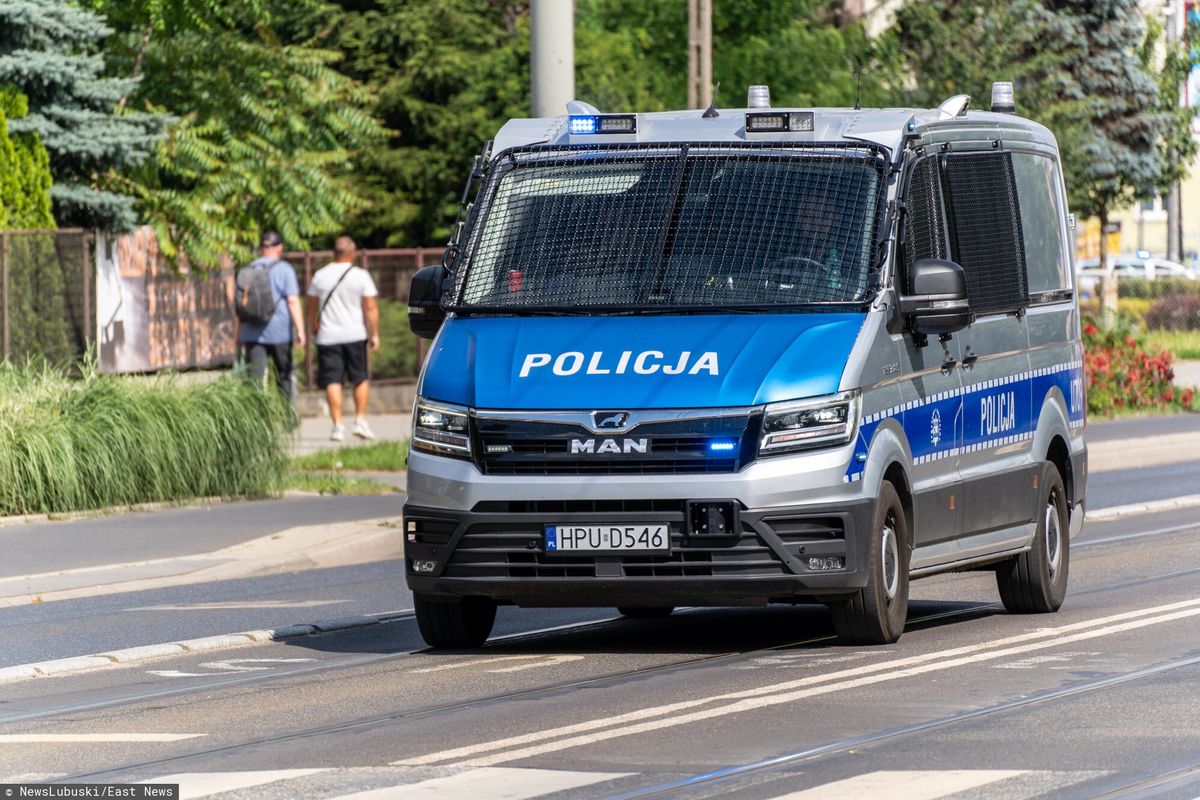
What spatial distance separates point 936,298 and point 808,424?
103 cm

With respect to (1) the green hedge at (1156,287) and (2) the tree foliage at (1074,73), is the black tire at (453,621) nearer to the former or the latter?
(2) the tree foliage at (1074,73)

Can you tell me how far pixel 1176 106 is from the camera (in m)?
46.2

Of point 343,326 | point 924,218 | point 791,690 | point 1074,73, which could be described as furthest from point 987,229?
point 1074,73

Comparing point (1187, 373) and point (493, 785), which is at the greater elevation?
point (493, 785)

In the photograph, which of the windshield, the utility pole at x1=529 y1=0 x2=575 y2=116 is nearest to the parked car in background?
the utility pole at x1=529 y1=0 x2=575 y2=116

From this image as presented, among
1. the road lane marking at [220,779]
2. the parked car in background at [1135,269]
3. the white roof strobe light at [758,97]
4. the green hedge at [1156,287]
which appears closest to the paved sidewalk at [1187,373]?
the green hedge at [1156,287]

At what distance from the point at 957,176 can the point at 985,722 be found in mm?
3957

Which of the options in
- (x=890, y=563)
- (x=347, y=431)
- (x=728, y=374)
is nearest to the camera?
(x=728, y=374)

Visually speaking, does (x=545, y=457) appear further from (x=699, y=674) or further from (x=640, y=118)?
(x=640, y=118)

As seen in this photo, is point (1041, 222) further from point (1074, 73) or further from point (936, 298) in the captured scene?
point (1074, 73)

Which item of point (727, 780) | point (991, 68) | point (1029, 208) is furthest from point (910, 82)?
point (727, 780)

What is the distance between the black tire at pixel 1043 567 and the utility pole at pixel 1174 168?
3395 centimetres

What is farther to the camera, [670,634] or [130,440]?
[130,440]

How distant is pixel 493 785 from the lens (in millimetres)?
7195
